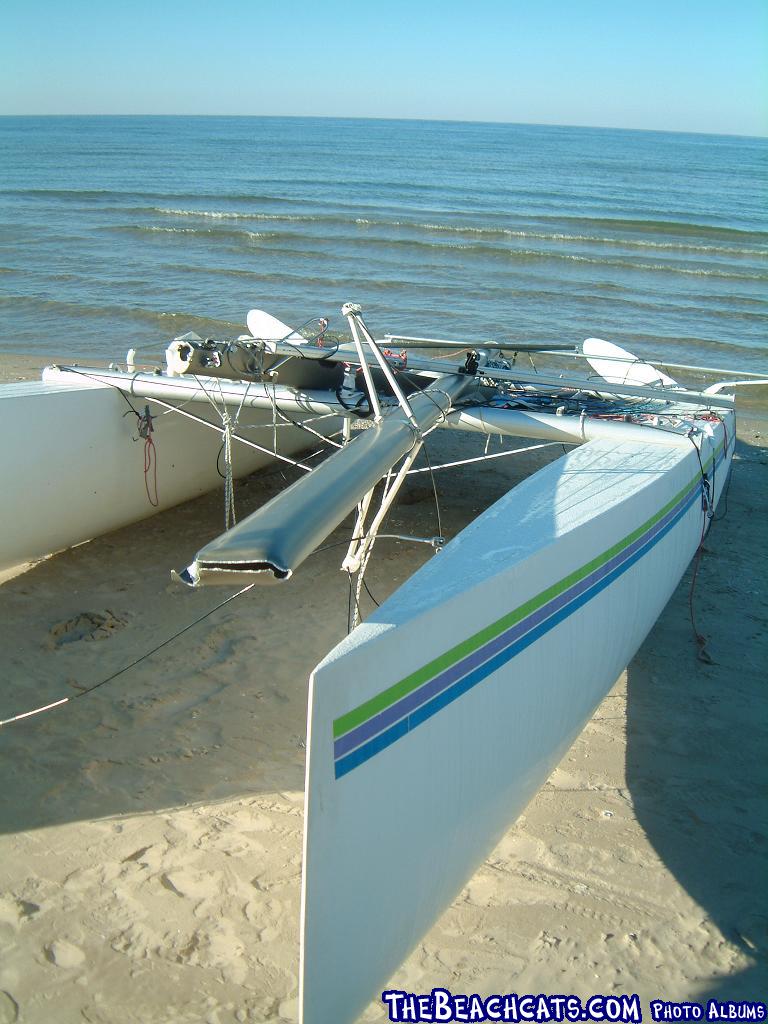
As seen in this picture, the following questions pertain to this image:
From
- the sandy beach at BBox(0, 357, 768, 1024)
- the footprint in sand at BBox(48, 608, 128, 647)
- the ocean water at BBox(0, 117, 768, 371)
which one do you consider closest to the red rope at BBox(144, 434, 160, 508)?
the sandy beach at BBox(0, 357, 768, 1024)

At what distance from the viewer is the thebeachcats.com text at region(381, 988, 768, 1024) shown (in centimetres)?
236

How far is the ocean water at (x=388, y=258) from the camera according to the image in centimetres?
1128

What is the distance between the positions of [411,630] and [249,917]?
3.24ft

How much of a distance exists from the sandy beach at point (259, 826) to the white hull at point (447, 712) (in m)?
0.22

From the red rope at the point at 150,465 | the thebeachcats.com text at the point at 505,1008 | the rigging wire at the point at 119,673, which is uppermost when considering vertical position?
the red rope at the point at 150,465

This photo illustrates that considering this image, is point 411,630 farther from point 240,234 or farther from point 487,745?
point 240,234

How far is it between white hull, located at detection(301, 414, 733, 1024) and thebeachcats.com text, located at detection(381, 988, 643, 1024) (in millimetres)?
114

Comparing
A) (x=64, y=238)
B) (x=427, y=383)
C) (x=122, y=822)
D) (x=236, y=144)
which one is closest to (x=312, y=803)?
(x=122, y=822)

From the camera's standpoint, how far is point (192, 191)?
2373cm

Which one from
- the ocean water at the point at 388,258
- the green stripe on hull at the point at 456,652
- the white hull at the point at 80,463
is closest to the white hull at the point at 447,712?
the green stripe on hull at the point at 456,652

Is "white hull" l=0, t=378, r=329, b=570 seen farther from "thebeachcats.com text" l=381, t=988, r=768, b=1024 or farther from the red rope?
"thebeachcats.com text" l=381, t=988, r=768, b=1024

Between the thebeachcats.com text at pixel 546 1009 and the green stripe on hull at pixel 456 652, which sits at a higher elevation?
the green stripe on hull at pixel 456 652

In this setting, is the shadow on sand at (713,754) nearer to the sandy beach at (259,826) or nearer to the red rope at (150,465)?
the sandy beach at (259,826)

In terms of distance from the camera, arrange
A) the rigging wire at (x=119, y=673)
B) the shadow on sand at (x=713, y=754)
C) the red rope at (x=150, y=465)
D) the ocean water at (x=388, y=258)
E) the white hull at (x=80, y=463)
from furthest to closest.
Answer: the ocean water at (x=388, y=258)
the red rope at (x=150, y=465)
the white hull at (x=80, y=463)
the rigging wire at (x=119, y=673)
the shadow on sand at (x=713, y=754)
